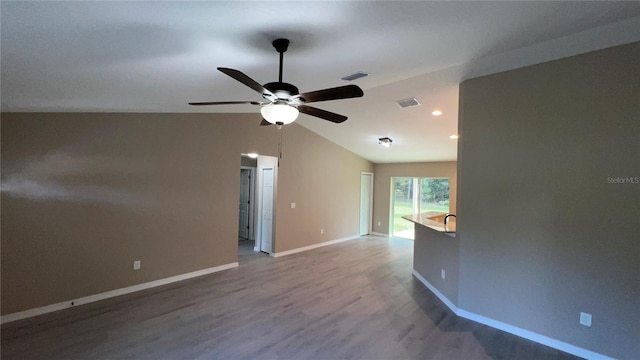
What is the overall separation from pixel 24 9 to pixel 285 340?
9.55ft

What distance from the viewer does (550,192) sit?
2.81 m

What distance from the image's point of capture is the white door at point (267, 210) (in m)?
6.12

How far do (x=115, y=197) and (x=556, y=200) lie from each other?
16.4ft

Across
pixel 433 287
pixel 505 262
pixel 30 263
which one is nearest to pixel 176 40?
pixel 30 263

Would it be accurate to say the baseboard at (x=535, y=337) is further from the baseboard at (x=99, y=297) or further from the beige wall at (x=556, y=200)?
the baseboard at (x=99, y=297)

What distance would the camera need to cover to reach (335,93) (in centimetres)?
201

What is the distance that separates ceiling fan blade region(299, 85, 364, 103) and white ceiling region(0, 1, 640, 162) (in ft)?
1.31

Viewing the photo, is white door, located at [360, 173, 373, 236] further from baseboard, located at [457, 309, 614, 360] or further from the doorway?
baseboard, located at [457, 309, 614, 360]

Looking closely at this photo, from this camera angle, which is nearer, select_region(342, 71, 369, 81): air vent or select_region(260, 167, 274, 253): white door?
select_region(342, 71, 369, 81): air vent

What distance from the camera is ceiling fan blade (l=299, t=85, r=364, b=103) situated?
6.29ft

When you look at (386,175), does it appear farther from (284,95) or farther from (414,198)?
(284,95)

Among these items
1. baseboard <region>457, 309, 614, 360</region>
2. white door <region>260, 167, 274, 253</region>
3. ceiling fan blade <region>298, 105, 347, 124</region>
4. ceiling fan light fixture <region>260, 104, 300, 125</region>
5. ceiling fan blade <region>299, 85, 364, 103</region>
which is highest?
ceiling fan blade <region>299, 85, 364, 103</region>

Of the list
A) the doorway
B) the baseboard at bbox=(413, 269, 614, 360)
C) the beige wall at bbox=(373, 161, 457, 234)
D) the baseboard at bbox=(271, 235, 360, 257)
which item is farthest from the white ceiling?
the beige wall at bbox=(373, 161, 457, 234)

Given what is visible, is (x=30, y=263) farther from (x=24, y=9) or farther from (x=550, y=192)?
(x=550, y=192)
